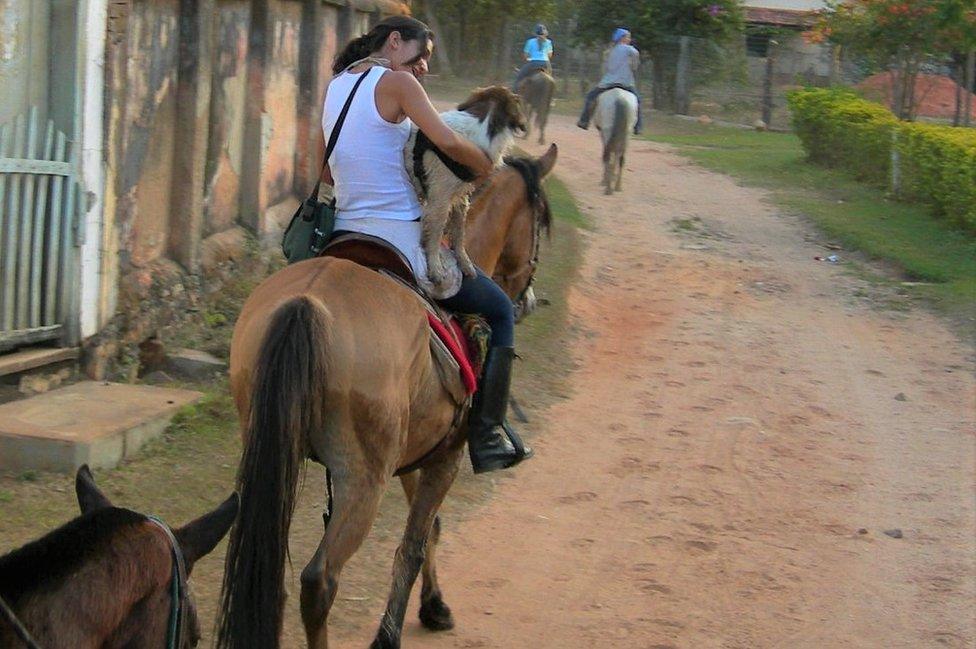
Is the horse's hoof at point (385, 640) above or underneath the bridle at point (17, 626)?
underneath

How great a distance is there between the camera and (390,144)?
472cm

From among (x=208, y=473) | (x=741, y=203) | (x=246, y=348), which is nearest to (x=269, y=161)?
(x=208, y=473)

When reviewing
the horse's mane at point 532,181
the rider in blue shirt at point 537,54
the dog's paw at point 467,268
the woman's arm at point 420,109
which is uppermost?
the rider in blue shirt at point 537,54

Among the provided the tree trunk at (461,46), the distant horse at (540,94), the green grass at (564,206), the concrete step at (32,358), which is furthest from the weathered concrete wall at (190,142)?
the tree trunk at (461,46)

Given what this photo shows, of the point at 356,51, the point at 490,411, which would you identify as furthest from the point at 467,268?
the point at 356,51

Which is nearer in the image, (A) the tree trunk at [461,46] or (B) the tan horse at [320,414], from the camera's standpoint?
(B) the tan horse at [320,414]

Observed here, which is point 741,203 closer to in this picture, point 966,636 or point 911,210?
point 911,210

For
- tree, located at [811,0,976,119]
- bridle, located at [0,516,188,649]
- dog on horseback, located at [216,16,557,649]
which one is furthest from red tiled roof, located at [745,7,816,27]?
bridle, located at [0,516,188,649]

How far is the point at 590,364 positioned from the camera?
10.4m

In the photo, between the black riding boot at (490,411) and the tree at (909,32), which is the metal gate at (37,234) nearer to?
the black riding boot at (490,411)

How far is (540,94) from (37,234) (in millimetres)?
17993

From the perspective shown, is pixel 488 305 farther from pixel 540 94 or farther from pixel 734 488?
pixel 540 94

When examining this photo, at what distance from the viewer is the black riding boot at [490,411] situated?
5.14 metres

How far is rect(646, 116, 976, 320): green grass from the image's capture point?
46.3 feet
